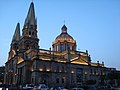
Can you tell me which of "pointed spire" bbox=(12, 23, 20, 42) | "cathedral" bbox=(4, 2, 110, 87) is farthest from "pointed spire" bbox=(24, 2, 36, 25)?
"pointed spire" bbox=(12, 23, 20, 42)

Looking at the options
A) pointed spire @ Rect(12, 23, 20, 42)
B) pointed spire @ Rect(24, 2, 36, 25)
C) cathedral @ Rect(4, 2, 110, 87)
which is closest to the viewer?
cathedral @ Rect(4, 2, 110, 87)

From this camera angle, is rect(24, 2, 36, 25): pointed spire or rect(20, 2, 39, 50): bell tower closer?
rect(20, 2, 39, 50): bell tower

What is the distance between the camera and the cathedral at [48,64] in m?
66.2

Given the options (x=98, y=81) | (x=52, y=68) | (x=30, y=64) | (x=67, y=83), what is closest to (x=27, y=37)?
(x=30, y=64)

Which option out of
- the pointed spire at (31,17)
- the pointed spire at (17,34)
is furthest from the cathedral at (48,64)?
the pointed spire at (17,34)

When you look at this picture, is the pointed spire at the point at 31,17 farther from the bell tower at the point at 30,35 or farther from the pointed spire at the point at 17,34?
the pointed spire at the point at 17,34

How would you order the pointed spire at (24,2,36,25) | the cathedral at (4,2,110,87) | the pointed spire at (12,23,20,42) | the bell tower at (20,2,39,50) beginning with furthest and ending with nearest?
the pointed spire at (12,23,20,42)
the pointed spire at (24,2,36,25)
the bell tower at (20,2,39,50)
the cathedral at (4,2,110,87)

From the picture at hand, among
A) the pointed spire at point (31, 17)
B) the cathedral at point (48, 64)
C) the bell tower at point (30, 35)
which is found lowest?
the cathedral at point (48, 64)

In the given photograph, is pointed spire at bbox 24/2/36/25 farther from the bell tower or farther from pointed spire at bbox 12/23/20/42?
pointed spire at bbox 12/23/20/42

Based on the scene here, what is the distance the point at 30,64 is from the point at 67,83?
15909mm

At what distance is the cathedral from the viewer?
2608 inches

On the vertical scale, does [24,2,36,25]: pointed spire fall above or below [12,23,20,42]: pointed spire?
above

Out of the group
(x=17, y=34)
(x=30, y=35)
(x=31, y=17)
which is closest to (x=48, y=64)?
(x=30, y=35)

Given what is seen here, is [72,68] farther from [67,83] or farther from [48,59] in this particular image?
[48,59]
